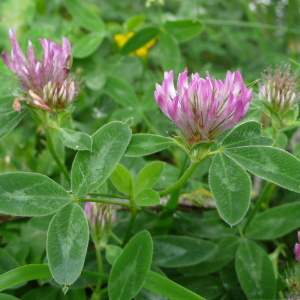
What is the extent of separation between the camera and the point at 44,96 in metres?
1.07

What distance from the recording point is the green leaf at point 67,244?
87 cm

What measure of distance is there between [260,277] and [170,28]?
3.47 feet

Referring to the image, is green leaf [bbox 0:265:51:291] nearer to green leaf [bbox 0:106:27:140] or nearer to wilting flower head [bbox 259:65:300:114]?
green leaf [bbox 0:106:27:140]

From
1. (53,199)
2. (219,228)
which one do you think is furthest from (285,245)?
(53,199)

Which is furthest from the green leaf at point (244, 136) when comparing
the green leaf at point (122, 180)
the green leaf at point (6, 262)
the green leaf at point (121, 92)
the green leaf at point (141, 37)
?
the green leaf at point (141, 37)

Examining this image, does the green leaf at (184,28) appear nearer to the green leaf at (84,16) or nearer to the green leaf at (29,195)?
the green leaf at (84,16)

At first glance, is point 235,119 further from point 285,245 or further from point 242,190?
point 285,245

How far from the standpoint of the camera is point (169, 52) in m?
1.75

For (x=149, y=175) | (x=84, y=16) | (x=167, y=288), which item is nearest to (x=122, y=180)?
(x=149, y=175)

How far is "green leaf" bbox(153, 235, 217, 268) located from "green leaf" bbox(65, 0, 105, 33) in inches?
42.8

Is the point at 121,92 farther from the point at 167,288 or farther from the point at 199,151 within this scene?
the point at 167,288

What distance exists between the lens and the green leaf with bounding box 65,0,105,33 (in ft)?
6.31

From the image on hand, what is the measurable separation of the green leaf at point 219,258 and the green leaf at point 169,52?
708 mm

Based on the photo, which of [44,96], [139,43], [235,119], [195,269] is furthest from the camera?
[139,43]
